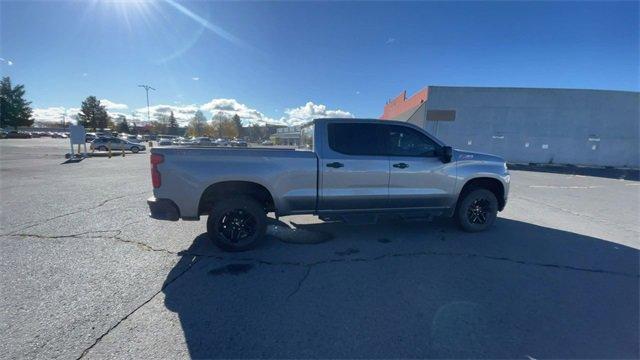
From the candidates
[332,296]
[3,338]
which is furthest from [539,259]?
[3,338]

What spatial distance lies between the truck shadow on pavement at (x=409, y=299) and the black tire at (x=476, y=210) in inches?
19.8

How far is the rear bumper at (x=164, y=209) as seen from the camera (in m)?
3.89

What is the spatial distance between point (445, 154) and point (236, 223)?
3621mm

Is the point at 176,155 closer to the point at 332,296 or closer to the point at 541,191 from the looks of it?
the point at 332,296

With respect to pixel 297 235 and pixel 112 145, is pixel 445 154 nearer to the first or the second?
pixel 297 235

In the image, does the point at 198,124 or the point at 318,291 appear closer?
the point at 318,291

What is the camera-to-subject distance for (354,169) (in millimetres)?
4328

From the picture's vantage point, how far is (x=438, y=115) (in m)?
24.1

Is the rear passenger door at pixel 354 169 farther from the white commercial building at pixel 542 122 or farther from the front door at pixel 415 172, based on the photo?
the white commercial building at pixel 542 122

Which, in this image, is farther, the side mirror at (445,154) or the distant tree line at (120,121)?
the distant tree line at (120,121)

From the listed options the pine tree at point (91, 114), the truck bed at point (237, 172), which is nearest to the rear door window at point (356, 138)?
the truck bed at point (237, 172)

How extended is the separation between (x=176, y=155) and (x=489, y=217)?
5.51 meters

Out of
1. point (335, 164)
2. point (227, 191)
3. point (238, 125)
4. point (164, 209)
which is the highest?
point (238, 125)

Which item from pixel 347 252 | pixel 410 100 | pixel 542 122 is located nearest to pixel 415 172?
pixel 347 252
